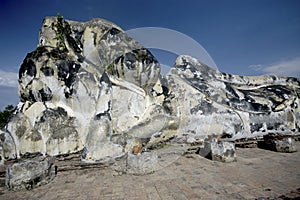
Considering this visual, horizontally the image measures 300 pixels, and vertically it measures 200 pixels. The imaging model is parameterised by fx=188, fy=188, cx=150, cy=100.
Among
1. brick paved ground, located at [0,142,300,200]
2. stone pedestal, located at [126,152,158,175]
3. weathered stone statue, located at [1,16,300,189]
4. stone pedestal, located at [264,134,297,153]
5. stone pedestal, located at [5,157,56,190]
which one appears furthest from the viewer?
weathered stone statue, located at [1,16,300,189]

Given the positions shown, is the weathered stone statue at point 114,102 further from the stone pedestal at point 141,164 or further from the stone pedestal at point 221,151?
the stone pedestal at point 221,151

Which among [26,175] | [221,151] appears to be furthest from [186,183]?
[26,175]

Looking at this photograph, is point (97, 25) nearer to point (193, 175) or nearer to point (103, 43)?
point (103, 43)

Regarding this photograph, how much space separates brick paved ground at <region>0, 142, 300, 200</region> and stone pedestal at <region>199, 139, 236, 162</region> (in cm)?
24

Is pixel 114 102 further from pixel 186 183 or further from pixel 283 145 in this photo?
pixel 283 145

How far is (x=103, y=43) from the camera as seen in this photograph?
401 inches

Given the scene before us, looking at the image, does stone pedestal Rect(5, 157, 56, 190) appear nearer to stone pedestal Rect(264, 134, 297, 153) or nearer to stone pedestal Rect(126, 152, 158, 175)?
stone pedestal Rect(126, 152, 158, 175)

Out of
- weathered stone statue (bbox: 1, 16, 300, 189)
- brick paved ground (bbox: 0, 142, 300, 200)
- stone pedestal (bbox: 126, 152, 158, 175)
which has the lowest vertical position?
brick paved ground (bbox: 0, 142, 300, 200)

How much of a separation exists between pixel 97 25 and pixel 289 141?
35.0ft

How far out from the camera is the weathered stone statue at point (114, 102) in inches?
275

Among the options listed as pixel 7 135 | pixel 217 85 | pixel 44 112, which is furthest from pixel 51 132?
pixel 217 85

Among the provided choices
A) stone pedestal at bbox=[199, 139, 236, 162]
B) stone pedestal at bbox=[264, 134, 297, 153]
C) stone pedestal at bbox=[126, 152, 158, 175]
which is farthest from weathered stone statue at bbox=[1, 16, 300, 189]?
stone pedestal at bbox=[199, 139, 236, 162]

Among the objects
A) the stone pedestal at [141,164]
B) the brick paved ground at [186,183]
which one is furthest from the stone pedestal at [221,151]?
the stone pedestal at [141,164]

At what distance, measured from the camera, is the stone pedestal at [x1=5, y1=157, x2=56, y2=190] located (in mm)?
4164
